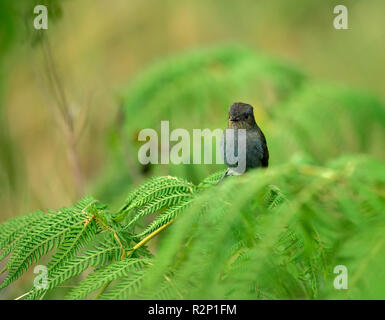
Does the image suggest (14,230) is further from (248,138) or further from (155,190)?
(248,138)

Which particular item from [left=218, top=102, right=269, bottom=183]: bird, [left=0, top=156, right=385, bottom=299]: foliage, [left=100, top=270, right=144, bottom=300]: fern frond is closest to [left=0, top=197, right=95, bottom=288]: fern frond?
[left=0, top=156, right=385, bottom=299]: foliage

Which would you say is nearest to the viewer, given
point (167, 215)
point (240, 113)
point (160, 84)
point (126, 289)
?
point (126, 289)

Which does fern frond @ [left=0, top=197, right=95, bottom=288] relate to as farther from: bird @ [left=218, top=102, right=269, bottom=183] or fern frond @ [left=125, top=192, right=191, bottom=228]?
bird @ [left=218, top=102, right=269, bottom=183]

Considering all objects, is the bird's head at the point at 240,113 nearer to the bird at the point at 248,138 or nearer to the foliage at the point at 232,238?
the bird at the point at 248,138

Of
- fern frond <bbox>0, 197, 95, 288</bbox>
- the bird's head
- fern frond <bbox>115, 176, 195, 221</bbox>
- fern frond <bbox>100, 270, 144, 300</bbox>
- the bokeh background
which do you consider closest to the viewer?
fern frond <bbox>100, 270, 144, 300</bbox>

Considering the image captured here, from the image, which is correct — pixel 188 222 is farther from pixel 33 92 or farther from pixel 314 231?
pixel 33 92

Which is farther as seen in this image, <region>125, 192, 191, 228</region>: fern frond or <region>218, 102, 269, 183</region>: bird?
<region>218, 102, 269, 183</region>: bird

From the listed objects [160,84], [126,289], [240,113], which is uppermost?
[160,84]

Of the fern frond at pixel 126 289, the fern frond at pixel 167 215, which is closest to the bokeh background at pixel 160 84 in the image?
the fern frond at pixel 167 215

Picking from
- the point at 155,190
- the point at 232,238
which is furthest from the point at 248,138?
the point at 232,238
